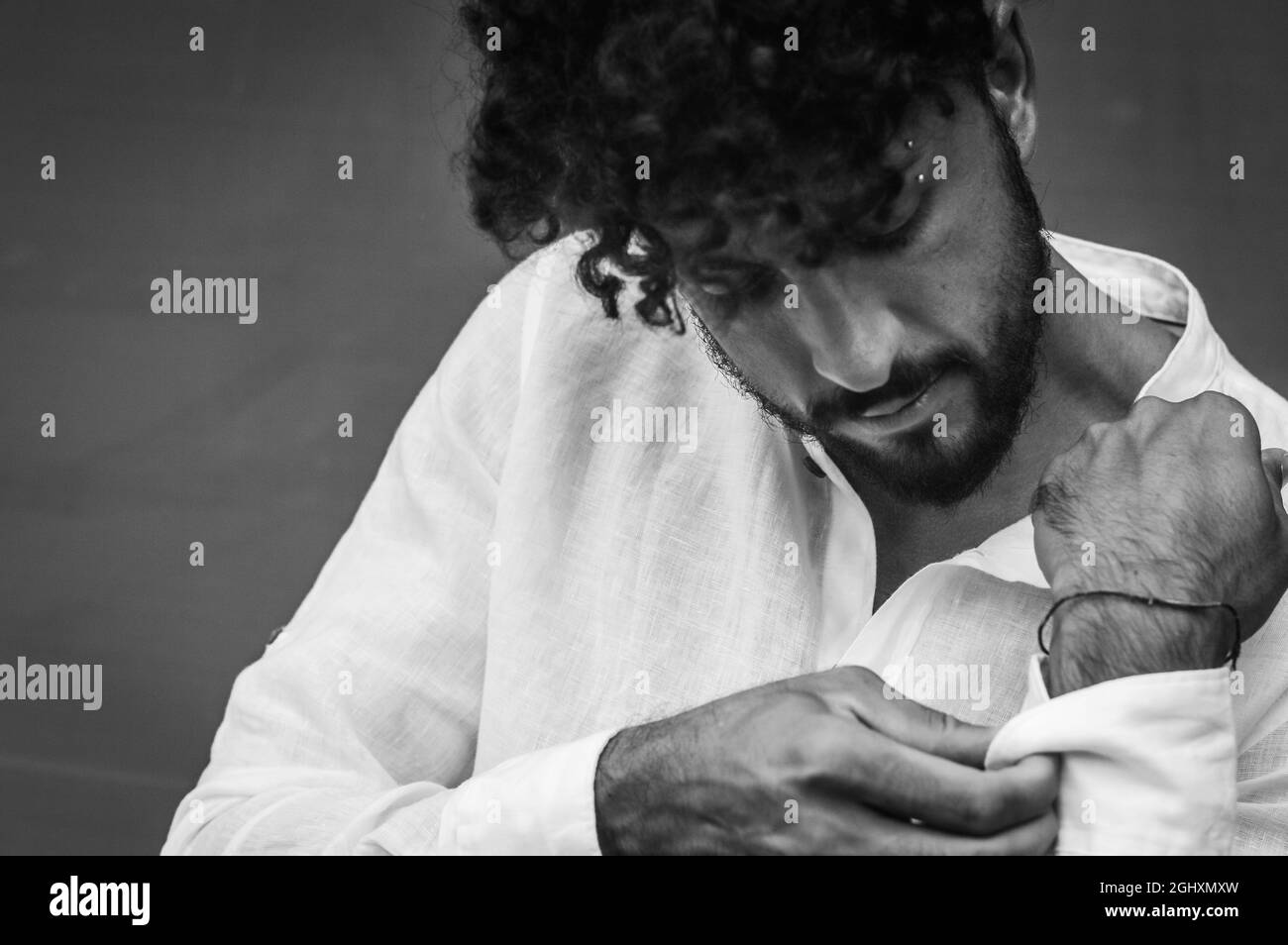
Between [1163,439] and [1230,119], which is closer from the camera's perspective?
[1163,439]

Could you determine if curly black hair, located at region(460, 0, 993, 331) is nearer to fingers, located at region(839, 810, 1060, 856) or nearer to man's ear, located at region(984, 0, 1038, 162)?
man's ear, located at region(984, 0, 1038, 162)

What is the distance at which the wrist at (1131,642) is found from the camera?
0.98 m

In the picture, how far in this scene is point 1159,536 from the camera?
1030 mm

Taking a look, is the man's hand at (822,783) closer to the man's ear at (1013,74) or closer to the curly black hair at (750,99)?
the curly black hair at (750,99)

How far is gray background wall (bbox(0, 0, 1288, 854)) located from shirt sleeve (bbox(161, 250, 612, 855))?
2.02 ft

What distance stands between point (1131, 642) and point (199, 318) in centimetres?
163

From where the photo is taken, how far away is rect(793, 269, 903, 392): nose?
45.4 inches

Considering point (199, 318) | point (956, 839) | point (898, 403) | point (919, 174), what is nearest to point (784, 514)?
point (898, 403)

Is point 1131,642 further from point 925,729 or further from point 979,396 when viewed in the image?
point 979,396

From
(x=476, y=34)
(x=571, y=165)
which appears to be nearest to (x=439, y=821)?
(x=571, y=165)

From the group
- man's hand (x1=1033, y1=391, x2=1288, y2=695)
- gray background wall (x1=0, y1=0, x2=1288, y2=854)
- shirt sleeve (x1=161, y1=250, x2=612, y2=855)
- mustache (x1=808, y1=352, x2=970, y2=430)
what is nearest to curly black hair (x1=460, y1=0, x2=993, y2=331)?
mustache (x1=808, y1=352, x2=970, y2=430)
